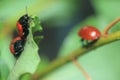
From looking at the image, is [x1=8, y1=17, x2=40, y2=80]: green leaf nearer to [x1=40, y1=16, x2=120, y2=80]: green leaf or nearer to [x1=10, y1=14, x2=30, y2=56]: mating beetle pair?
[x1=10, y1=14, x2=30, y2=56]: mating beetle pair

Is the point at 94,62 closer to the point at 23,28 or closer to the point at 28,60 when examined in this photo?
the point at 23,28

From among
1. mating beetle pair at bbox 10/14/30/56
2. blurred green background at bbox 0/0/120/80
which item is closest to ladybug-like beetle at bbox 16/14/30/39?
mating beetle pair at bbox 10/14/30/56

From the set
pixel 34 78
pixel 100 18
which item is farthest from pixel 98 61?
pixel 34 78

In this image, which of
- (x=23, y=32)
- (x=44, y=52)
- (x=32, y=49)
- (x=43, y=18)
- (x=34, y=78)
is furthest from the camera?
(x=44, y=52)

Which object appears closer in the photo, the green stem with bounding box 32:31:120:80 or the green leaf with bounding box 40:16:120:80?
the green stem with bounding box 32:31:120:80

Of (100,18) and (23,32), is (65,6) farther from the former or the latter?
(23,32)

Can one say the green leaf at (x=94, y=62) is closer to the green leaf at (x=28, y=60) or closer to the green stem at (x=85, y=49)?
the green stem at (x=85, y=49)

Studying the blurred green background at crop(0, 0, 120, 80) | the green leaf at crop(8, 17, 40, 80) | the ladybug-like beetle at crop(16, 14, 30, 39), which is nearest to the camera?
the green leaf at crop(8, 17, 40, 80)
